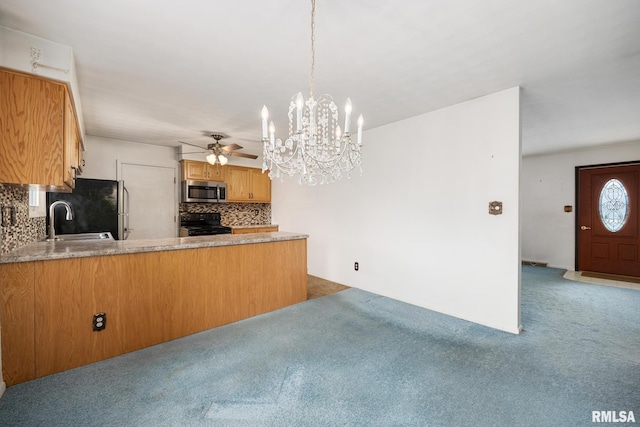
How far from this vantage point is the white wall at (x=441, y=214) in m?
2.87

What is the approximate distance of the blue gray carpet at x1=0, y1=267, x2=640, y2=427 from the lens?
Answer: 5.54 ft

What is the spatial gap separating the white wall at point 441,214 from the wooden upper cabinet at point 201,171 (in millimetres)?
2502

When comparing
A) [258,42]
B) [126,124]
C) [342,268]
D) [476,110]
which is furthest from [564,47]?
[126,124]

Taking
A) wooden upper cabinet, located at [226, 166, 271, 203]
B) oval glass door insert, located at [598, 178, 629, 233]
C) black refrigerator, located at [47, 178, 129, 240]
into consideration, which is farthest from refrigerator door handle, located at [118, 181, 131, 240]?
oval glass door insert, located at [598, 178, 629, 233]

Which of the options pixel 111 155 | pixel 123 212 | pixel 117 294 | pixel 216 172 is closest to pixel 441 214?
pixel 117 294

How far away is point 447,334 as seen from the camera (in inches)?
110

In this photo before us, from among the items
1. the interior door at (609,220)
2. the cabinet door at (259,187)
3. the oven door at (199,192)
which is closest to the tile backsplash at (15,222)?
the oven door at (199,192)

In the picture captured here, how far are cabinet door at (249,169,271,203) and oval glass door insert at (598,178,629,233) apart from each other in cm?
672

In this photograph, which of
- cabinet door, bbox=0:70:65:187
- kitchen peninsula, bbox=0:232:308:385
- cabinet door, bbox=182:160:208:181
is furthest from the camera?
cabinet door, bbox=182:160:208:181

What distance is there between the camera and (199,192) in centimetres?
549

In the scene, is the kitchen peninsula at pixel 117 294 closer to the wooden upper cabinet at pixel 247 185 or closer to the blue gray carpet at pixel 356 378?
the blue gray carpet at pixel 356 378

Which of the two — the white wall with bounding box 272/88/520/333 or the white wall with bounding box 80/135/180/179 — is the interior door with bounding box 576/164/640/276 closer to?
the white wall with bounding box 272/88/520/333

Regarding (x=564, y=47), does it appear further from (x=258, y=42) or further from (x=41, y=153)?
(x=41, y=153)

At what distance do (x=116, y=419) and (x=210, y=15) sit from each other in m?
2.54
